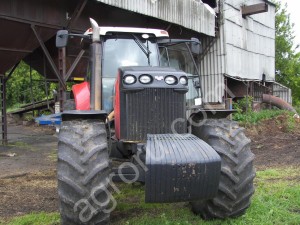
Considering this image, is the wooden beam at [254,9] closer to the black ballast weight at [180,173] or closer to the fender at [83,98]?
the fender at [83,98]

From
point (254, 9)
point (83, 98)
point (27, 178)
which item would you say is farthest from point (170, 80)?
point (254, 9)

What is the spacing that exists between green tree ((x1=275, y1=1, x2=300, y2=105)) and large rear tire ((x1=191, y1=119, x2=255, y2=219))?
3019cm

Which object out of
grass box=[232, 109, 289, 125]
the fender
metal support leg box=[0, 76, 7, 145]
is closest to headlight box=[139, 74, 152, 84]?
the fender

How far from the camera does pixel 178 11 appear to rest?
48.6ft

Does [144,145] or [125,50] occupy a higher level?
[125,50]

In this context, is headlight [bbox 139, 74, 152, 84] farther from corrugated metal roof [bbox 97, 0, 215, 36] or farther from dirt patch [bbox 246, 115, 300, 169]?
corrugated metal roof [bbox 97, 0, 215, 36]

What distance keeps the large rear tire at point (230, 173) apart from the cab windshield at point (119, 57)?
1528mm

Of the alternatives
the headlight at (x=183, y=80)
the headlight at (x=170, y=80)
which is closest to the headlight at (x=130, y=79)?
the headlight at (x=170, y=80)

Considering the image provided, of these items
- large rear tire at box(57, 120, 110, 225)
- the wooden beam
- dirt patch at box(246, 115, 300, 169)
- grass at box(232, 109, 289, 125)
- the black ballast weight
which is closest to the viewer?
the black ballast weight

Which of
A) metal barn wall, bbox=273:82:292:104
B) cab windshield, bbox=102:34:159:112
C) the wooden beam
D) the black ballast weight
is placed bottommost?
the black ballast weight

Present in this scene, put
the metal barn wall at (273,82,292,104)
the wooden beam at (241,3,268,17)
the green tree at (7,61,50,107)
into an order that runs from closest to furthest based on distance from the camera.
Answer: the wooden beam at (241,3,268,17) → the metal barn wall at (273,82,292,104) → the green tree at (7,61,50,107)

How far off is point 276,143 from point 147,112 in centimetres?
808

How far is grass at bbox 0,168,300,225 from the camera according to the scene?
4532 millimetres

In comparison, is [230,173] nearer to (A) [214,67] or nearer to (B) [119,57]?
(B) [119,57]
